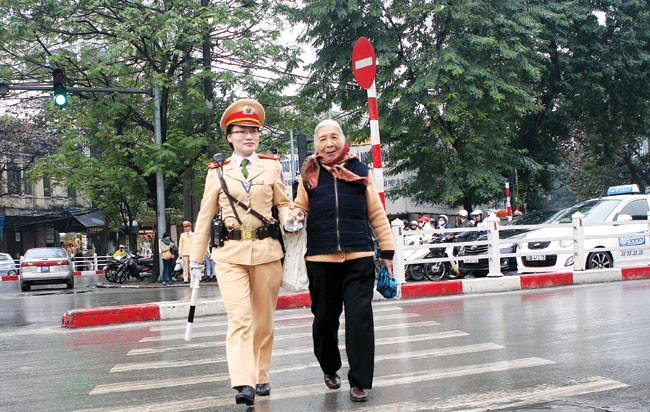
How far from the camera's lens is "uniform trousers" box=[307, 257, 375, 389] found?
4828 millimetres

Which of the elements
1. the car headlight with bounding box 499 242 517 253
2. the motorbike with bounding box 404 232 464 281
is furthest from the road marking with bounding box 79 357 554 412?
the motorbike with bounding box 404 232 464 281

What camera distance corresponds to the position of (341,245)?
4.86m

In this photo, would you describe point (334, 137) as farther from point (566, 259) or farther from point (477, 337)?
point (566, 259)

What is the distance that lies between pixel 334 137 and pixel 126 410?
2260mm

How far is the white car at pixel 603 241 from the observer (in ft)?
46.7

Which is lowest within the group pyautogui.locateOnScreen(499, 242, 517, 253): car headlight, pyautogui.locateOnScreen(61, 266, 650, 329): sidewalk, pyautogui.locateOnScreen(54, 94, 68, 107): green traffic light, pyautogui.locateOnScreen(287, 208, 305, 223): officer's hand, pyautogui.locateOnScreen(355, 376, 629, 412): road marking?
pyautogui.locateOnScreen(355, 376, 629, 412): road marking

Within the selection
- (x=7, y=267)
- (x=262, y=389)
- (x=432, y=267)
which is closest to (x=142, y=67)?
(x=432, y=267)

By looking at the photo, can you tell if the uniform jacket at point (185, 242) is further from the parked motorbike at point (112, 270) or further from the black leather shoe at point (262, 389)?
the black leather shoe at point (262, 389)

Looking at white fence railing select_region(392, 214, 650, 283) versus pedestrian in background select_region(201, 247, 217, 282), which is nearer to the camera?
white fence railing select_region(392, 214, 650, 283)

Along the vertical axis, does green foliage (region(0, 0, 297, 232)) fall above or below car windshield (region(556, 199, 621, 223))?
above

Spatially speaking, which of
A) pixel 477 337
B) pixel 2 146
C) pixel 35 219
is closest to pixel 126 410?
pixel 477 337

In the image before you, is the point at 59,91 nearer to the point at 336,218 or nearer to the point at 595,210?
the point at 595,210

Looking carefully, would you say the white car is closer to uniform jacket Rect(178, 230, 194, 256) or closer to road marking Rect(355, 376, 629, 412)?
road marking Rect(355, 376, 629, 412)

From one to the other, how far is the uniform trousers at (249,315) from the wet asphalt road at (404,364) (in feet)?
0.86
